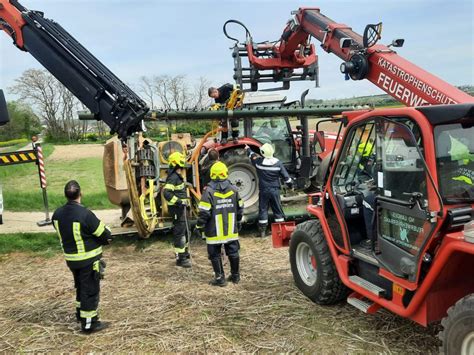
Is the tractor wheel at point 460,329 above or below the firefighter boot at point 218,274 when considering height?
above

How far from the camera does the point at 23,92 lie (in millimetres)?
50531

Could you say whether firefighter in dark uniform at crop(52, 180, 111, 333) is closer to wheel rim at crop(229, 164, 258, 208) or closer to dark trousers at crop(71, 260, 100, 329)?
dark trousers at crop(71, 260, 100, 329)

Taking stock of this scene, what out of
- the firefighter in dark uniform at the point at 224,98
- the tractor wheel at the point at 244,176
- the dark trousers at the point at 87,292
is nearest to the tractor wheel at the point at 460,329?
the dark trousers at the point at 87,292

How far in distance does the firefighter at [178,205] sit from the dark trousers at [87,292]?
2218mm

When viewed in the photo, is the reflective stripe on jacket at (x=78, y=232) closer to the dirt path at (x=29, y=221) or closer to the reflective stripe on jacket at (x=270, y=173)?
the reflective stripe on jacket at (x=270, y=173)

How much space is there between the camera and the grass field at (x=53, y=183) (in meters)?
12.0

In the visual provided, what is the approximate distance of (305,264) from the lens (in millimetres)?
5328

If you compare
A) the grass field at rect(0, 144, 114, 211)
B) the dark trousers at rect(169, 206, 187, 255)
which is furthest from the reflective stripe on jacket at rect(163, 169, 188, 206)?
the grass field at rect(0, 144, 114, 211)

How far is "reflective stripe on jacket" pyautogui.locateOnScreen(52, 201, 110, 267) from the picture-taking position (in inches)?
181

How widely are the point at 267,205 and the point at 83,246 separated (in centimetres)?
410

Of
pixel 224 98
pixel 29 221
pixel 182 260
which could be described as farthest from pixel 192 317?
pixel 29 221

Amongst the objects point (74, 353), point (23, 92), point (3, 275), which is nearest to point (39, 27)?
point (3, 275)

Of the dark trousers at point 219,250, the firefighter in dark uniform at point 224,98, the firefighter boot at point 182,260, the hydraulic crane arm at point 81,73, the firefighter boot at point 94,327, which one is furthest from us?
the firefighter in dark uniform at point 224,98

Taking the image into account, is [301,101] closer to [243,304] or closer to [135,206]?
[135,206]
